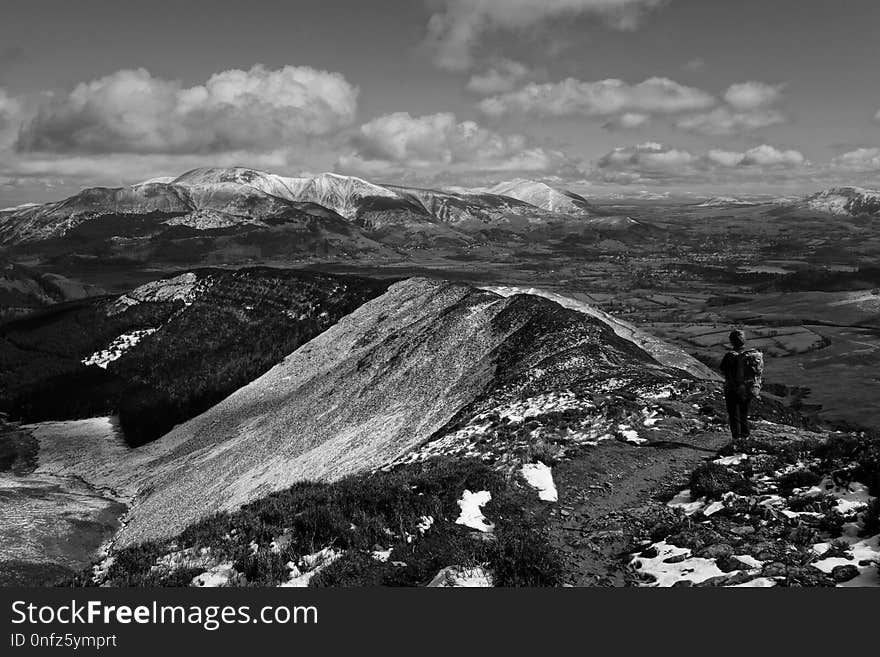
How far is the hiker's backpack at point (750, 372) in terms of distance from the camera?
2109 centimetres

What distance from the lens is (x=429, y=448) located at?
31.3 metres

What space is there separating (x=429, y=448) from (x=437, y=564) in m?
19.1

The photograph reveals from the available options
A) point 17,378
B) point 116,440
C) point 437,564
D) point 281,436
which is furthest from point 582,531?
point 17,378

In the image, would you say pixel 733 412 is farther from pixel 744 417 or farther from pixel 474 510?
pixel 474 510

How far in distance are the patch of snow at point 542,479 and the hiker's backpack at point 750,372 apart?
8.73m

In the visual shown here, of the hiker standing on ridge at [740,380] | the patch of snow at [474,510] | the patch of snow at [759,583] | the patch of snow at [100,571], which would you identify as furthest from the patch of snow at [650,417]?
the patch of snow at [100,571]

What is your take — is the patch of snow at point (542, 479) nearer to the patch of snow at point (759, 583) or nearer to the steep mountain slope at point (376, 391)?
the patch of snow at point (759, 583)

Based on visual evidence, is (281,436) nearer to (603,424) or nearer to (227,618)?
(603,424)

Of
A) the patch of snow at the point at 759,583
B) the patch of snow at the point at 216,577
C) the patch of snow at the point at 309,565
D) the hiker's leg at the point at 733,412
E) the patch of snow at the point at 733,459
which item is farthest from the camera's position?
the hiker's leg at the point at 733,412

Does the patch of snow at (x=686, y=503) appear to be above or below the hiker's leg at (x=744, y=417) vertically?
below

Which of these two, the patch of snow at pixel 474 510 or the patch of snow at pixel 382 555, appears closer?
the patch of snow at pixel 382 555

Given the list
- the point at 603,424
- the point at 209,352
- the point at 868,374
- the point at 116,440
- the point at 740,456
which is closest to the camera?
the point at 740,456

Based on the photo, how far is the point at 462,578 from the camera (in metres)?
11.3

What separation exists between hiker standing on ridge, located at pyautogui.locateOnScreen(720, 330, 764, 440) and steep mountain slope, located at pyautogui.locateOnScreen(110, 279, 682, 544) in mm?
10504
